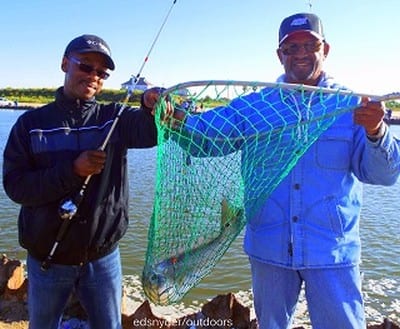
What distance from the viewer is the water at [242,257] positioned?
263 inches

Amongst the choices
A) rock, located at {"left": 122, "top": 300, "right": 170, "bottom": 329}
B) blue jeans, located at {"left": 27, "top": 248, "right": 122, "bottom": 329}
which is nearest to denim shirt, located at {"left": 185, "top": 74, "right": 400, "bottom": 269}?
blue jeans, located at {"left": 27, "top": 248, "right": 122, "bottom": 329}

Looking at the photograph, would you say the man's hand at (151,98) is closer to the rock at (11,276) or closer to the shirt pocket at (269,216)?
the shirt pocket at (269,216)

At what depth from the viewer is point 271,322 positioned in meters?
2.85

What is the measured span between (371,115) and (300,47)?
0.67m

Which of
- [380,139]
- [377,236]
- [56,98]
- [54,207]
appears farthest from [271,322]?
[377,236]

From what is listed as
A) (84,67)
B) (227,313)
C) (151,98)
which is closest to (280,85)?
(151,98)

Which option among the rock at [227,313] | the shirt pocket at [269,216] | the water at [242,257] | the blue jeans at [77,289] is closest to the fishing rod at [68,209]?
the blue jeans at [77,289]

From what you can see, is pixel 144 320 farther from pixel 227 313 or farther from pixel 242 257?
pixel 242 257

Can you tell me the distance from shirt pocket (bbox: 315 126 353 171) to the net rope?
135 millimetres

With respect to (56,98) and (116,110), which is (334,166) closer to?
(116,110)

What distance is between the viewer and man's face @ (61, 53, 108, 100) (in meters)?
2.83

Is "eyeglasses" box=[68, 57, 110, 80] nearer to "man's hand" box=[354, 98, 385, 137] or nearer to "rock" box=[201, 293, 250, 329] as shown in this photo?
"man's hand" box=[354, 98, 385, 137]

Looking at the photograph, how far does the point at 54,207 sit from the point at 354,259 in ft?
6.18

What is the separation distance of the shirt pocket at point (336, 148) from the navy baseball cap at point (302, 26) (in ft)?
1.97
